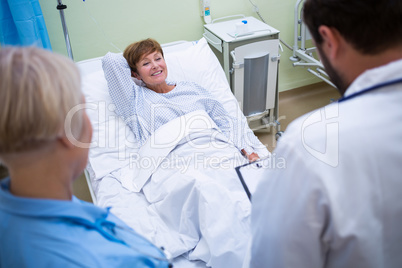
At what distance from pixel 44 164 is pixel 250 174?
1.02m

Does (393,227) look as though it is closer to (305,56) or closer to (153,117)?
(153,117)

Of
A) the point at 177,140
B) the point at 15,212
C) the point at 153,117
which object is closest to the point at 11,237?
the point at 15,212

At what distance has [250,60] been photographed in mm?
2561

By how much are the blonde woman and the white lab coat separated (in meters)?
0.39

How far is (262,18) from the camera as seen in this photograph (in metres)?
3.11

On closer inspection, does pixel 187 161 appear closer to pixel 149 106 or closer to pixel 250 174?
pixel 250 174

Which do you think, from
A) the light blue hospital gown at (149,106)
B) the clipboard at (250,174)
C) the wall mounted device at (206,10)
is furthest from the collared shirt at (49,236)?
the wall mounted device at (206,10)

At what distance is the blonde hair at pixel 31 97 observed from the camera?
0.61 metres

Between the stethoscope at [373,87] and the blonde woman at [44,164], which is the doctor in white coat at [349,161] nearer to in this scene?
the stethoscope at [373,87]

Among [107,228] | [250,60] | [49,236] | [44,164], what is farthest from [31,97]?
[250,60]

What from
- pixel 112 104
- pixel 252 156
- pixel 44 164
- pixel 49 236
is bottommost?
pixel 252 156

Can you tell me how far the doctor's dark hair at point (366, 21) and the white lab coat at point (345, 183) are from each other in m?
0.08

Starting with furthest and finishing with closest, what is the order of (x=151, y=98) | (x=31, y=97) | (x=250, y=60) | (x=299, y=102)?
1. (x=299, y=102)
2. (x=250, y=60)
3. (x=151, y=98)
4. (x=31, y=97)

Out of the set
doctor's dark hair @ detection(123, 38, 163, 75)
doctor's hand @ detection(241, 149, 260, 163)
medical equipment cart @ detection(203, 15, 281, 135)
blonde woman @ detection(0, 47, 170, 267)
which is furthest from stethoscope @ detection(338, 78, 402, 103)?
medical equipment cart @ detection(203, 15, 281, 135)
